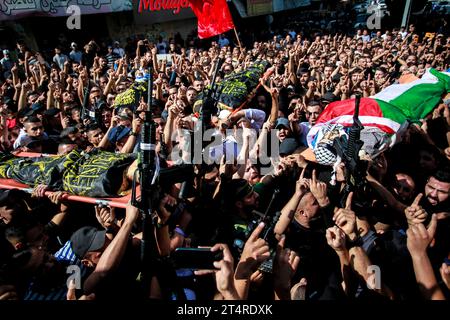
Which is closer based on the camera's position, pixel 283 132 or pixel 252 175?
pixel 252 175

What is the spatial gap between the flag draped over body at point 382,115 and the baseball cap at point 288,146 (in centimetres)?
17

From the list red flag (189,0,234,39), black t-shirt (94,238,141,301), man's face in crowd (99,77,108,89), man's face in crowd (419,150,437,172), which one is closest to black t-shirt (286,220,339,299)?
black t-shirt (94,238,141,301)

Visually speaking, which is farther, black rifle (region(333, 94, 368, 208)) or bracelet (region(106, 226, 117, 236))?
bracelet (region(106, 226, 117, 236))

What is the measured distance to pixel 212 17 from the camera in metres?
7.19

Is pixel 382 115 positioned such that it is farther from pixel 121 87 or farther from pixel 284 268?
pixel 121 87

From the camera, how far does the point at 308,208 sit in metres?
2.56

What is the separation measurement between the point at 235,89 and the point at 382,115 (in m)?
2.11

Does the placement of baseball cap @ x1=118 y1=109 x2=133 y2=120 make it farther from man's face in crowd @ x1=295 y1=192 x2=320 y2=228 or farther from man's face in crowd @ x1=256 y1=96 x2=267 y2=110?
man's face in crowd @ x1=295 y1=192 x2=320 y2=228

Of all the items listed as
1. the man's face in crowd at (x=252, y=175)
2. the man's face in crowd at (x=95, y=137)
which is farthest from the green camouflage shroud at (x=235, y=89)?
the man's face in crowd at (x=252, y=175)

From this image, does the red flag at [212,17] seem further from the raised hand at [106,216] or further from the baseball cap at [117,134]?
the raised hand at [106,216]

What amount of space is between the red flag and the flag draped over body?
11.9ft

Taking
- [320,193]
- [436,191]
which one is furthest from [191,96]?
[436,191]

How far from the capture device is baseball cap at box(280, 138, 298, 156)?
12.3 ft
